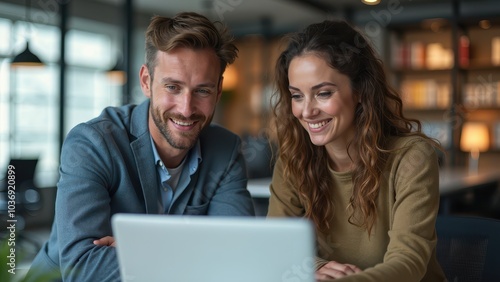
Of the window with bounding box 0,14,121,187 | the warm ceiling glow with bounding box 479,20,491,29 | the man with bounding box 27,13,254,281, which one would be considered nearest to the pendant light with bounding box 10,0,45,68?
the window with bounding box 0,14,121,187

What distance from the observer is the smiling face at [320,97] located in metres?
1.58

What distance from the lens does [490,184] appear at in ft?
18.5

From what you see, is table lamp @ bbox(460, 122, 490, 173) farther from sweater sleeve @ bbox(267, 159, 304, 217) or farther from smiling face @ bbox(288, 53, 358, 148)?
smiling face @ bbox(288, 53, 358, 148)

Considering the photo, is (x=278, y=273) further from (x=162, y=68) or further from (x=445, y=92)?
(x=445, y=92)

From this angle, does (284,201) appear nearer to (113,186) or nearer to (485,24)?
(113,186)

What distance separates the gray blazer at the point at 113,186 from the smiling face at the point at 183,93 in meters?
0.08

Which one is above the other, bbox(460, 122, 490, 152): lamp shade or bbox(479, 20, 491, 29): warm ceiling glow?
bbox(479, 20, 491, 29): warm ceiling glow

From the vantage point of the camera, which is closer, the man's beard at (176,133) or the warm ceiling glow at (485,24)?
the man's beard at (176,133)

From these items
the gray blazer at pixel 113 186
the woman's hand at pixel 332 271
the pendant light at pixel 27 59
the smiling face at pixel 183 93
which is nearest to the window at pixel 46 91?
the pendant light at pixel 27 59

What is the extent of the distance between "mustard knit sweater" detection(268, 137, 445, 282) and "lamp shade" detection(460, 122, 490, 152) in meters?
6.21

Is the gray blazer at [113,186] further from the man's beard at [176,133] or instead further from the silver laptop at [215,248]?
the silver laptop at [215,248]

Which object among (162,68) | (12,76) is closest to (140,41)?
(12,76)

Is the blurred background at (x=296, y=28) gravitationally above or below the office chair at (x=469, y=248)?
above

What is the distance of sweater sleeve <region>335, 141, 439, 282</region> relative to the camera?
1313 millimetres
